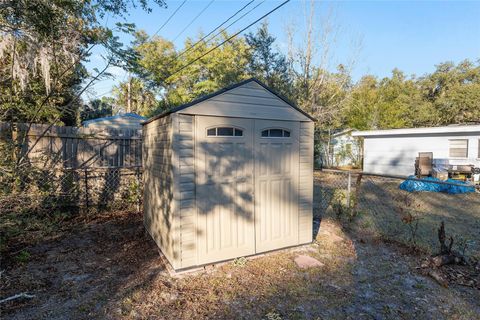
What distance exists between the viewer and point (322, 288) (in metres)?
3.16

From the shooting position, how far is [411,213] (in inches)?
259

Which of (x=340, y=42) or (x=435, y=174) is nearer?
(x=435, y=174)

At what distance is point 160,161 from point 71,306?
2.01m

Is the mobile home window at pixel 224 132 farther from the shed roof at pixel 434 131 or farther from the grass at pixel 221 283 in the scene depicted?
the shed roof at pixel 434 131

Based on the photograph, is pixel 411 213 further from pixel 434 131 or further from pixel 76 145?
pixel 76 145

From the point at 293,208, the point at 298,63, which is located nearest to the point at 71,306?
the point at 293,208

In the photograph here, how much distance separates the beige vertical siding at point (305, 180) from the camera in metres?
4.24

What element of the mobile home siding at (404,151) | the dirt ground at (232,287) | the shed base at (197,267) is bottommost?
the dirt ground at (232,287)

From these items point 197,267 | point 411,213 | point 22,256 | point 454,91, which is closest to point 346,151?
point 454,91

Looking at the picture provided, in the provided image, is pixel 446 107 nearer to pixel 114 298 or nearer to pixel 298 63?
pixel 298 63

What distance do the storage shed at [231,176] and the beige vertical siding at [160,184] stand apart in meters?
0.01

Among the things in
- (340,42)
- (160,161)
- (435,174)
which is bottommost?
(435,174)

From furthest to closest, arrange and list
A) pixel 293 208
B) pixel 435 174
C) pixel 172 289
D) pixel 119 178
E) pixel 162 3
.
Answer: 1. pixel 435 174
2. pixel 119 178
3. pixel 162 3
4. pixel 293 208
5. pixel 172 289

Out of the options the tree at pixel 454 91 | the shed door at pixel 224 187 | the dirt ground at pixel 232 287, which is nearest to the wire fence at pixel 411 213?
the dirt ground at pixel 232 287
